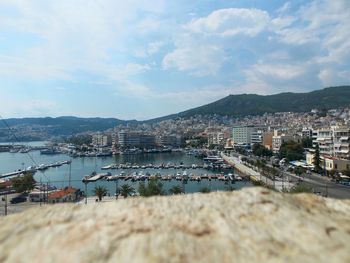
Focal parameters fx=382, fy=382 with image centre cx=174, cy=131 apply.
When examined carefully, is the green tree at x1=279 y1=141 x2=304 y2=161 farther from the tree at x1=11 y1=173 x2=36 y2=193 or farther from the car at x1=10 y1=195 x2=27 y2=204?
the car at x1=10 y1=195 x2=27 y2=204

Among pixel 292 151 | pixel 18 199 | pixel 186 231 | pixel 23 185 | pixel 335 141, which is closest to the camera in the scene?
pixel 186 231

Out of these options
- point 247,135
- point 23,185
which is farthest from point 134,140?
point 23,185

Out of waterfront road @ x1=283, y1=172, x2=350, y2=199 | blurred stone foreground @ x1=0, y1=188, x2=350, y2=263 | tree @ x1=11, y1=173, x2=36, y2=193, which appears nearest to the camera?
blurred stone foreground @ x1=0, y1=188, x2=350, y2=263

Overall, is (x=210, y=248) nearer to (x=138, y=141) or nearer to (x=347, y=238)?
(x=347, y=238)

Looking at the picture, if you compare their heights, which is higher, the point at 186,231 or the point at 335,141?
the point at 186,231

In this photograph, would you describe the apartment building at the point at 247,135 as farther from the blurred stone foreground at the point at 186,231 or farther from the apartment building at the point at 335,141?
the blurred stone foreground at the point at 186,231

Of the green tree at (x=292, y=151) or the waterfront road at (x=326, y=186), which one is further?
the green tree at (x=292, y=151)

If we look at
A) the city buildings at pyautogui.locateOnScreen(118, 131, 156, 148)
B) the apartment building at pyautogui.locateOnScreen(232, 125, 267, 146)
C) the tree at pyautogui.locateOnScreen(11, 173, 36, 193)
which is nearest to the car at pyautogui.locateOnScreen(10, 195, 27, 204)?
the tree at pyautogui.locateOnScreen(11, 173, 36, 193)

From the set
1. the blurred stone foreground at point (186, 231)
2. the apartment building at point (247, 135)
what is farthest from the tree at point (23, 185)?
the apartment building at point (247, 135)

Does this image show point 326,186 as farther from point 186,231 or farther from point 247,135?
point 247,135
